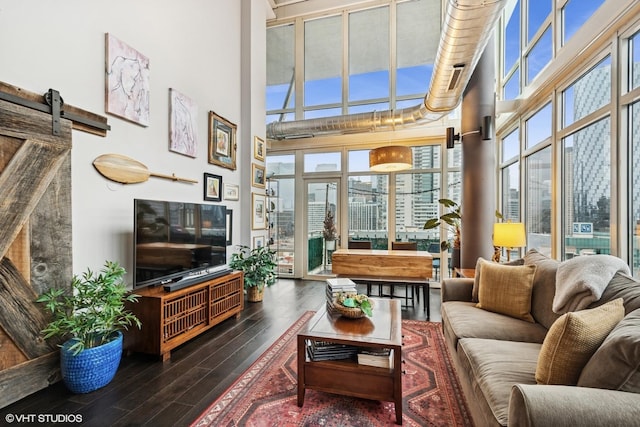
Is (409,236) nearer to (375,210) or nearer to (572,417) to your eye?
(375,210)

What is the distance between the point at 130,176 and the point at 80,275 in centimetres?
98

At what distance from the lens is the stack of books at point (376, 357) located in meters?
1.93

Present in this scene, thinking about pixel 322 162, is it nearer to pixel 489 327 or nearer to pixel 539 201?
pixel 539 201

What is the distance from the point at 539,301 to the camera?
7.79 ft

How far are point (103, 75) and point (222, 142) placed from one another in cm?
→ 174

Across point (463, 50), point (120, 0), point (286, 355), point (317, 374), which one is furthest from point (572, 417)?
point (120, 0)

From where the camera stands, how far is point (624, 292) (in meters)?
1.68

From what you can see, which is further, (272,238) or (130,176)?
(272,238)

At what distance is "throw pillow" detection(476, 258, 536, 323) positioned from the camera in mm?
2436

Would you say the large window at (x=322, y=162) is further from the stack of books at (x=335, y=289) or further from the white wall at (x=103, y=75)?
the stack of books at (x=335, y=289)

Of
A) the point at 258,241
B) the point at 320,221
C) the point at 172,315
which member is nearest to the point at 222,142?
the point at 258,241

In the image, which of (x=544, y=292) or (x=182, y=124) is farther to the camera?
(x=182, y=124)

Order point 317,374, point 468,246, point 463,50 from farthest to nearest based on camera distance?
point 468,246
point 463,50
point 317,374

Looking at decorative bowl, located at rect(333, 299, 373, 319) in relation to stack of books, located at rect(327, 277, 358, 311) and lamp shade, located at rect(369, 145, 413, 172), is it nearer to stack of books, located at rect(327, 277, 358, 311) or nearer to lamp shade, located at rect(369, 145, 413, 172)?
stack of books, located at rect(327, 277, 358, 311)
